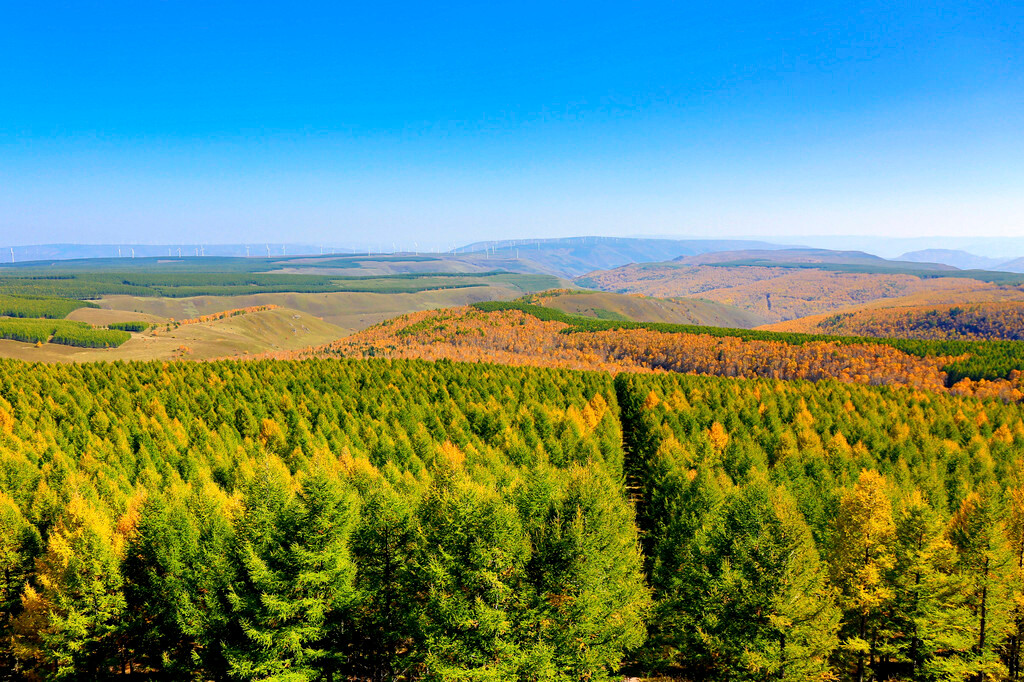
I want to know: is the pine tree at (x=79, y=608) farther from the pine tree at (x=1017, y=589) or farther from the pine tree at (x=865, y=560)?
the pine tree at (x=1017, y=589)

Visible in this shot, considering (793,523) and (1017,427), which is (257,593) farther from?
(1017,427)

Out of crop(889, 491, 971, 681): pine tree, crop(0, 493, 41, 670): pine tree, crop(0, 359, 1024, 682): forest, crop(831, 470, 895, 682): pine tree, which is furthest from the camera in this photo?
crop(0, 493, 41, 670): pine tree

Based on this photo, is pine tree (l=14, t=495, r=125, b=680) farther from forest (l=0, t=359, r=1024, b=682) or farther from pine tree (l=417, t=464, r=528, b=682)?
pine tree (l=417, t=464, r=528, b=682)

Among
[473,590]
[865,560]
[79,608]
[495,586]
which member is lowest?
[79,608]

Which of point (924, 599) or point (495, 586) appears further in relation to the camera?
point (924, 599)

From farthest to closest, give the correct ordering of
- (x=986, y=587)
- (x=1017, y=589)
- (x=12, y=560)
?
(x=12, y=560) < (x=1017, y=589) < (x=986, y=587)

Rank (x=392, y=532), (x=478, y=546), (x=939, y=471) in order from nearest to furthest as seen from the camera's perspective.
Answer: (x=478, y=546) < (x=392, y=532) < (x=939, y=471)

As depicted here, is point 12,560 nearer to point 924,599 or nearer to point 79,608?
point 79,608

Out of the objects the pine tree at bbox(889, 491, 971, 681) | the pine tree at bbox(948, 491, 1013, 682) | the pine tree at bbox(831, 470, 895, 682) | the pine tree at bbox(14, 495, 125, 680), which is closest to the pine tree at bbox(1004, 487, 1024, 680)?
the pine tree at bbox(948, 491, 1013, 682)

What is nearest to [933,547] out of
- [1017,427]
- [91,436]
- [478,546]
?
[478,546]

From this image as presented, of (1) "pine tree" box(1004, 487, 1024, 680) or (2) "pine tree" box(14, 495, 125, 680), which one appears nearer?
(2) "pine tree" box(14, 495, 125, 680)

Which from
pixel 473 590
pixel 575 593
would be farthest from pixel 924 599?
pixel 473 590
